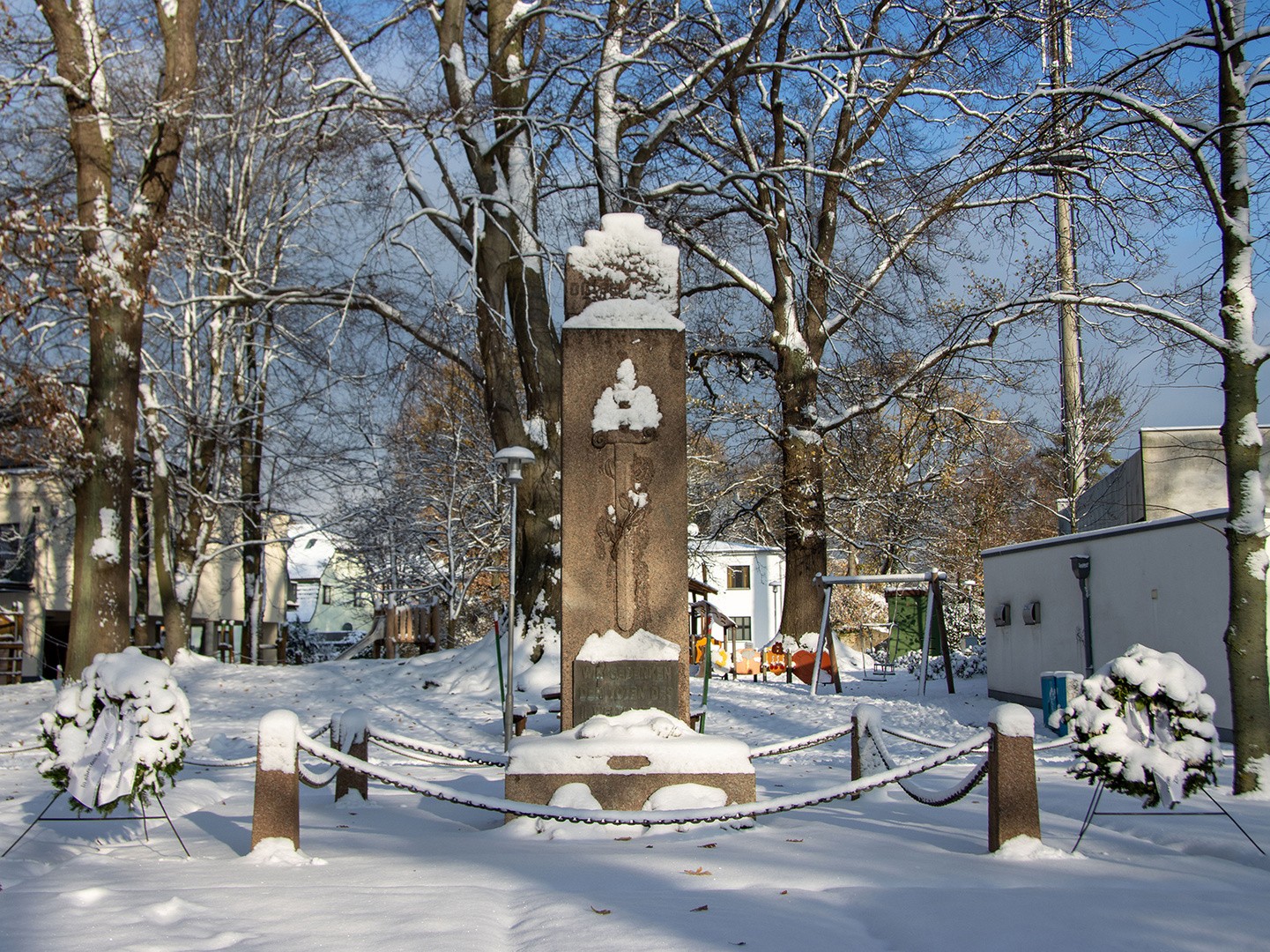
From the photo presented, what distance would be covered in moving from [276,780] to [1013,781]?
4.10 m

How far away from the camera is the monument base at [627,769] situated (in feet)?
23.2

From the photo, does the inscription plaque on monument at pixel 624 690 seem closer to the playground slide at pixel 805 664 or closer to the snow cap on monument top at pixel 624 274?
the snow cap on monument top at pixel 624 274

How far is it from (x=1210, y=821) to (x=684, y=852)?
11.4ft

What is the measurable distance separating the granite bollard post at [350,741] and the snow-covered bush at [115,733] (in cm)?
221

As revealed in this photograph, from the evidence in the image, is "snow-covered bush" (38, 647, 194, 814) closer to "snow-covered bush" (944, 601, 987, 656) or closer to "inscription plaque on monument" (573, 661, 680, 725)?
"inscription plaque on monument" (573, 661, 680, 725)

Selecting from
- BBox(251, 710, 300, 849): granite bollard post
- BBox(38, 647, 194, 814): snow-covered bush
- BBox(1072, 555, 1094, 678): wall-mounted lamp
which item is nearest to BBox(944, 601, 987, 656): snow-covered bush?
BBox(1072, 555, 1094, 678): wall-mounted lamp

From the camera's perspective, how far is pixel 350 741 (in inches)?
318

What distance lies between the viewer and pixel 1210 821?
6.65 m

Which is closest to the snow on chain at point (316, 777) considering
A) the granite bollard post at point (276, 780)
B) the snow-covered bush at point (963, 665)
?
the granite bollard post at point (276, 780)

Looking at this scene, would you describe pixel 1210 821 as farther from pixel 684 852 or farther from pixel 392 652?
pixel 392 652

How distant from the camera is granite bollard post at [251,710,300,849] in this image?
5742 mm

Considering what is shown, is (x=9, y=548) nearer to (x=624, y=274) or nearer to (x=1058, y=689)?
(x=624, y=274)

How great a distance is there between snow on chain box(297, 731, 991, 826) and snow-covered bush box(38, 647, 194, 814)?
738mm

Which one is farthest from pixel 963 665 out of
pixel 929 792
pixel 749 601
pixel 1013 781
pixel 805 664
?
pixel 749 601
